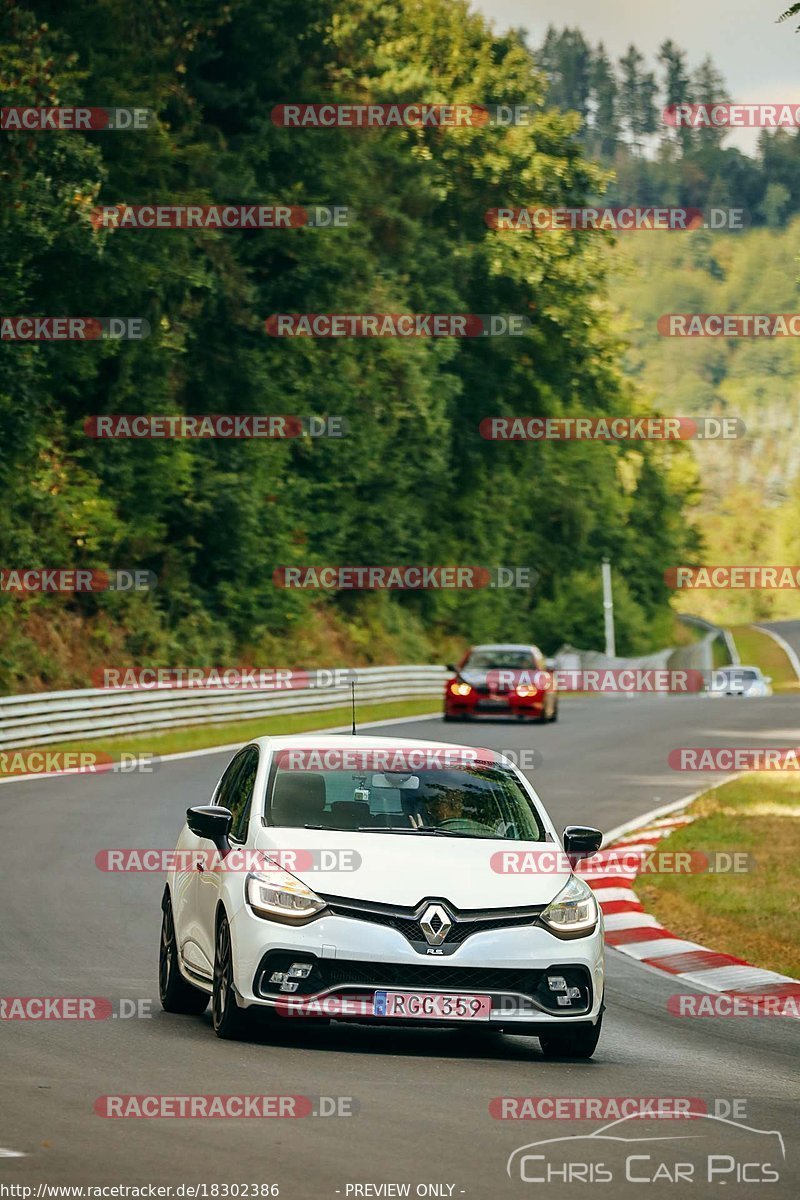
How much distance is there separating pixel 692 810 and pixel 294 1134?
16.7 metres

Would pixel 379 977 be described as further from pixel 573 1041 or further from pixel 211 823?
pixel 211 823

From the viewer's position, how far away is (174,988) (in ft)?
34.8

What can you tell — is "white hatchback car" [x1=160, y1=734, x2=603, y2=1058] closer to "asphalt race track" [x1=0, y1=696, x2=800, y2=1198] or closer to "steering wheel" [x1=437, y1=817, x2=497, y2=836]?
"steering wheel" [x1=437, y1=817, x2=497, y2=836]

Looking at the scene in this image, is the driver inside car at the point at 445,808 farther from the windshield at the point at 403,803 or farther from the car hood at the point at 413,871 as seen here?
the car hood at the point at 413,871

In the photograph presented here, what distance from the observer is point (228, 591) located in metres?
47.5

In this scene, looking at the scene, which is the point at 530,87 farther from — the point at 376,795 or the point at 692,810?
the point at 376,795

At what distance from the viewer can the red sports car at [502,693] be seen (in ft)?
124

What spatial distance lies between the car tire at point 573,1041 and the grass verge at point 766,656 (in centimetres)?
7872

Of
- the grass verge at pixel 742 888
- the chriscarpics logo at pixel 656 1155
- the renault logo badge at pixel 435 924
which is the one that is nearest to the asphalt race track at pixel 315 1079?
the chriscarpics logo at pixel 656 1155

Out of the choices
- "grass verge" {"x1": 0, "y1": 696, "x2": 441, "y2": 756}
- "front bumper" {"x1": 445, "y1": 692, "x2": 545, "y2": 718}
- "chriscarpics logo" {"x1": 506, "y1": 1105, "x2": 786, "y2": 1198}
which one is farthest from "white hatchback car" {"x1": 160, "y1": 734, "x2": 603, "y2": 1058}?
"front bumper" {"x1": 445, "y1": 692, "x2": 545, "y2": 718}

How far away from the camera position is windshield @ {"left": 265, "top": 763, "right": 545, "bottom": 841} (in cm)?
1005

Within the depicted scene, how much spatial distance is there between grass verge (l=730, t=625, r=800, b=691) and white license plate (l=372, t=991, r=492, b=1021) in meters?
79.3

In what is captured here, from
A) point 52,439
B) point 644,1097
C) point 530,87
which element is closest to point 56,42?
point 52,439

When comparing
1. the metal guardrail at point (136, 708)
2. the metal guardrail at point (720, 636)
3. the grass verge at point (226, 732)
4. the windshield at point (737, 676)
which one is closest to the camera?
the metal guardrail at point (136, 708)
